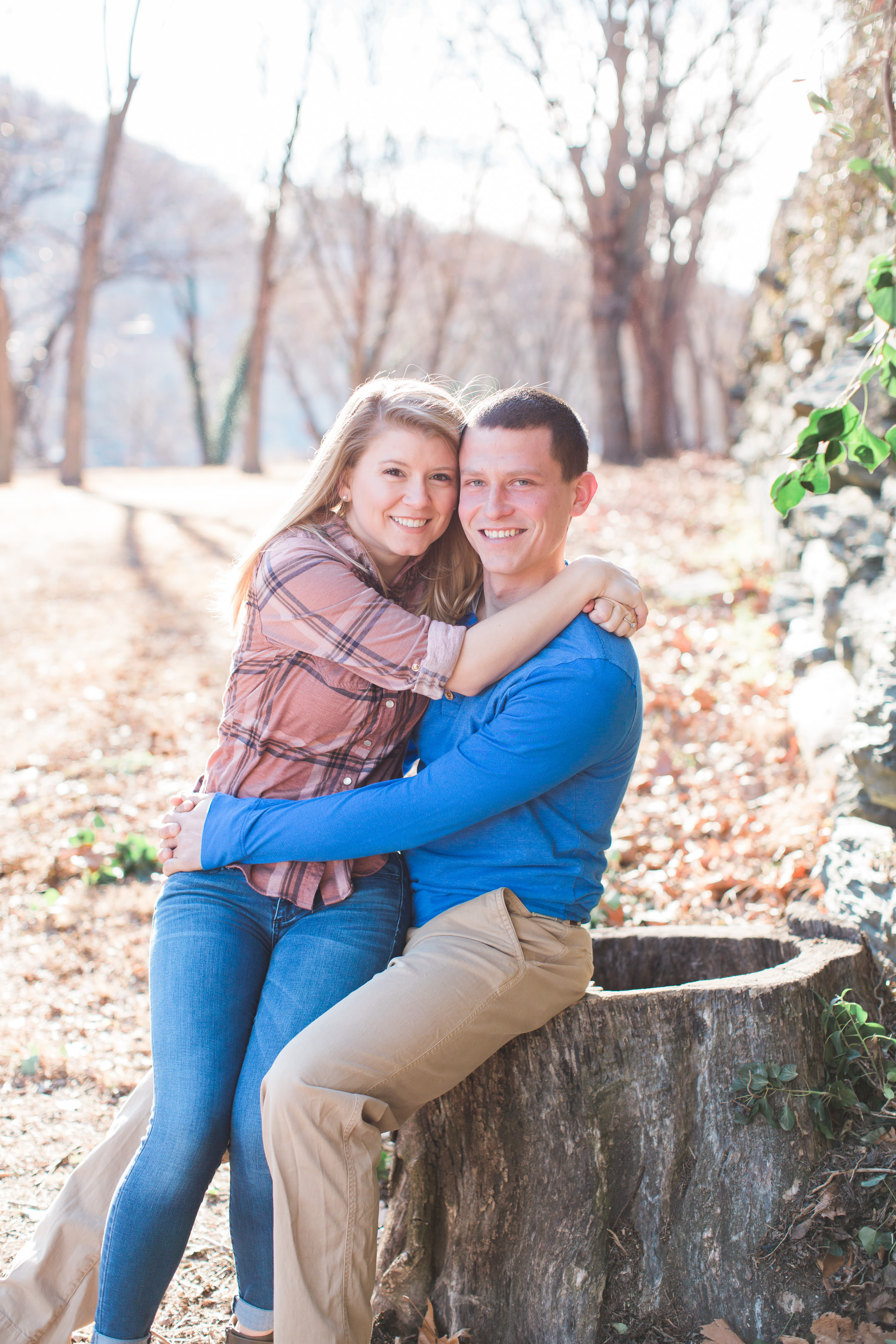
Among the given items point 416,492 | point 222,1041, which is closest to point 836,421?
point 416,492

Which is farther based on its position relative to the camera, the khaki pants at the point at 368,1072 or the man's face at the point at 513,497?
the man's face at the point at 513,497

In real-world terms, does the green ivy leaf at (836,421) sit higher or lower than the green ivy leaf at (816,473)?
higher

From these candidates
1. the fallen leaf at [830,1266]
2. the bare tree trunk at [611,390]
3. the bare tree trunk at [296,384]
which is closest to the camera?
the fallen leaf at [830,1266]

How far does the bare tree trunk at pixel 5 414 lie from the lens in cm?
1653

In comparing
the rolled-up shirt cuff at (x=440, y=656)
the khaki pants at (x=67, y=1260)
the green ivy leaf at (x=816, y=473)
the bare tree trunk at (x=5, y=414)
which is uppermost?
the bare tree trunk at (x=5, y=414)

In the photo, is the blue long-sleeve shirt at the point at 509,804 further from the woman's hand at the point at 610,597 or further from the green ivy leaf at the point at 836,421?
the green ivy leaf at the point at 836,421

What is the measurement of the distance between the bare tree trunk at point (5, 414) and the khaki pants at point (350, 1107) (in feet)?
53.3

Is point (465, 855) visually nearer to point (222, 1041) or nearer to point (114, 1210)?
point (222, 1041)

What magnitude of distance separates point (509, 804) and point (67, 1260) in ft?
4.95

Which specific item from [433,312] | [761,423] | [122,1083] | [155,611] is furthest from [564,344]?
[122,1083]

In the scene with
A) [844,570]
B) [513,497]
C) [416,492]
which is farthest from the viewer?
[844,570]

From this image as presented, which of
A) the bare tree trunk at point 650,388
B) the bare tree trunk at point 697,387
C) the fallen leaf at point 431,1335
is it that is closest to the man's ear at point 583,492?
the fallen leaf at point 431,1335

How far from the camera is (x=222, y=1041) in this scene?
219cm

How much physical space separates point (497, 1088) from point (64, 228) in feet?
131
